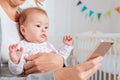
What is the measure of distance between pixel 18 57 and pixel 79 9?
2.00 m

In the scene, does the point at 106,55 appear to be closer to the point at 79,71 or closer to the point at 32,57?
the point at 32,57

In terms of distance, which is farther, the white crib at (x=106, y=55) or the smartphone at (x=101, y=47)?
the white crib at (x=106, y=55)

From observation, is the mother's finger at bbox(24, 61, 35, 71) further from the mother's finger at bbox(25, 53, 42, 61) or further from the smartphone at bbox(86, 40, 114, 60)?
the smartphone at bbox(86, 40, 114, 60)

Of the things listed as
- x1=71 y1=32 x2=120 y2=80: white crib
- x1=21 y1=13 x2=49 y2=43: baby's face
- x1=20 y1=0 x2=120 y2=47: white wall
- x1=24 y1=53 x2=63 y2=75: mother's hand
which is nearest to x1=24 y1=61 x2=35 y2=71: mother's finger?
x1=24 y1=53 x2=63 y2=75: mother's hand

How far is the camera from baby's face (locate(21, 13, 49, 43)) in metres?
1.04

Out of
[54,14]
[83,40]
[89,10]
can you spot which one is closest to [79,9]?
[89,10]

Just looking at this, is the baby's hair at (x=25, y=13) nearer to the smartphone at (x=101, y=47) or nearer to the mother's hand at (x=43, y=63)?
the mother's hand at (x=43, y=63)

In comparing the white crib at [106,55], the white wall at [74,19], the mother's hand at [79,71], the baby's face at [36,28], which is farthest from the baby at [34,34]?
the white wall at [74,19]

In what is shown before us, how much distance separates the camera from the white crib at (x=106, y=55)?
82.0 inches

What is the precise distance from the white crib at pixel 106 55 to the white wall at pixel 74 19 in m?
0.28

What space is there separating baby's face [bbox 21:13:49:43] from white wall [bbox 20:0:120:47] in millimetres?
1231

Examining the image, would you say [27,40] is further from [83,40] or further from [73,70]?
[83,40]

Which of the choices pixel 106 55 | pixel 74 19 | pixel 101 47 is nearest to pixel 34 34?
pixel 101 47

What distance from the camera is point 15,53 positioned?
2.95ft
